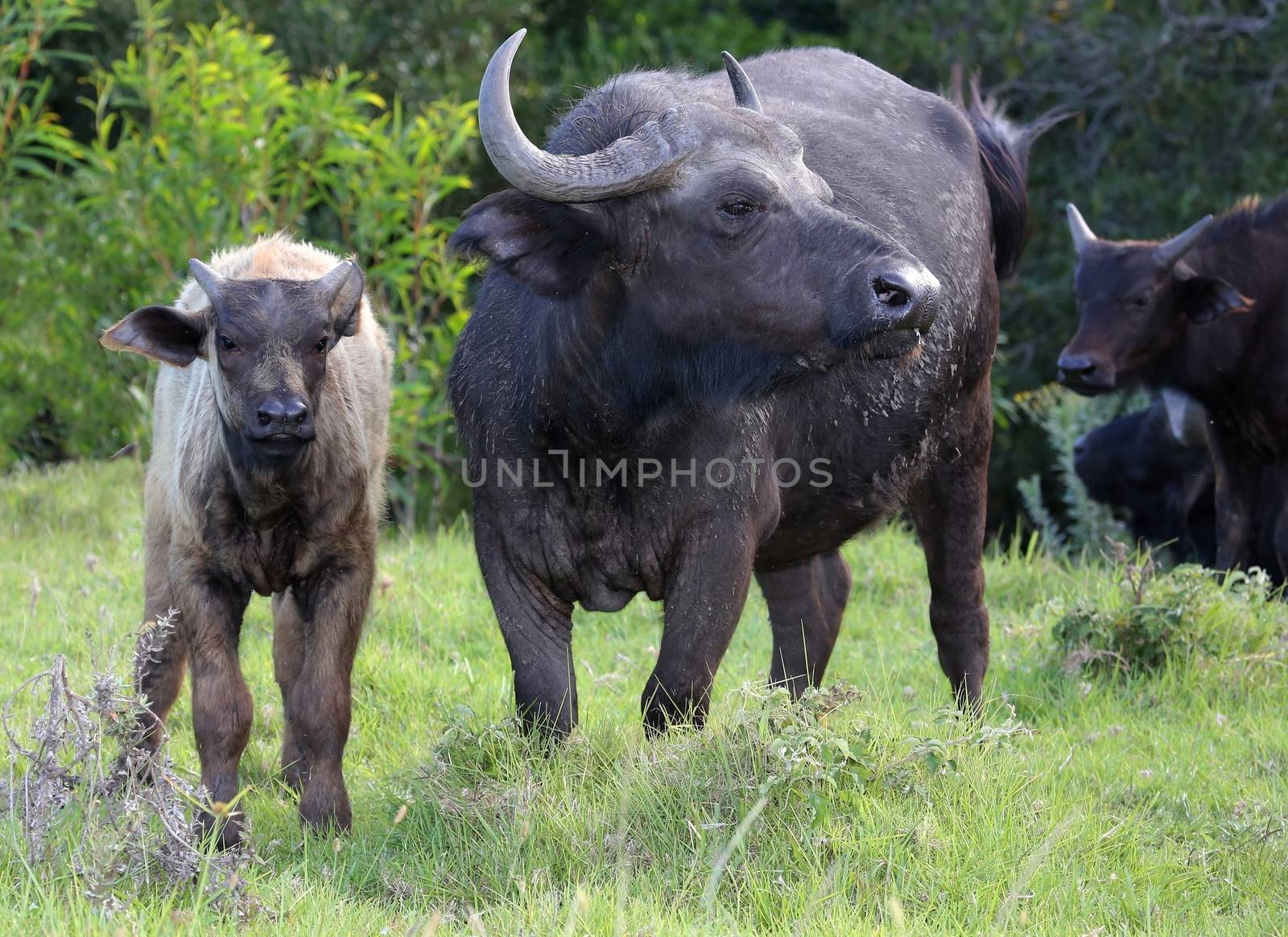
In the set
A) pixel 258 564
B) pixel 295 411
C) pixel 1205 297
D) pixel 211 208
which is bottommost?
pixel 1205 297

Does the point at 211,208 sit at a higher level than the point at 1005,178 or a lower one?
lower

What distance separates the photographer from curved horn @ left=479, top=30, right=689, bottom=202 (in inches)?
186

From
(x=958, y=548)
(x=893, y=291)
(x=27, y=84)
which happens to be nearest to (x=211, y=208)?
(x=27, y=84)

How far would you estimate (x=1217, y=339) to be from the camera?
9.78 meters

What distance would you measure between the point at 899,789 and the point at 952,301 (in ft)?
7.88

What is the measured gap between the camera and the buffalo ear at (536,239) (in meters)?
5.01

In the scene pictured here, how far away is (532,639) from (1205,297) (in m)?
6.08

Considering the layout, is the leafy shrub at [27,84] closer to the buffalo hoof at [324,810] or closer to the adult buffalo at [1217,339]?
the buffalo hoof at [324,810]

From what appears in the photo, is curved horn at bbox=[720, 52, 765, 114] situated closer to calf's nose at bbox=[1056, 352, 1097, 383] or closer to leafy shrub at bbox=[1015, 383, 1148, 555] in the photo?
calf's nose at bbox=[1056, 352, 1097, 383]

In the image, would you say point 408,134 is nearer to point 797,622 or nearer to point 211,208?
point 211,208

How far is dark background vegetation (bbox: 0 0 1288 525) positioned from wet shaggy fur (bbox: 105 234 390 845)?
12.4 ft

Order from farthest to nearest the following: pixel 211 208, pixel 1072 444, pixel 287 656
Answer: pixel 1072 444 → pixel 211 208 → pixel 287 656

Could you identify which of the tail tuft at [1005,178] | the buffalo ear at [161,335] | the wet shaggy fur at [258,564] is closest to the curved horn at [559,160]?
the wet shaggy fur at [258,564]

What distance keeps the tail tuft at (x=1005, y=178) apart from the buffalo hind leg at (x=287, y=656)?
351 centimetres
